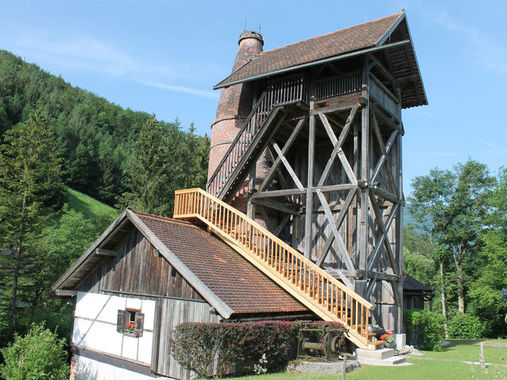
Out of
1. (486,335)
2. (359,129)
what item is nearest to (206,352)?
(359,129)

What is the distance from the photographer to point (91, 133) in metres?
74.2

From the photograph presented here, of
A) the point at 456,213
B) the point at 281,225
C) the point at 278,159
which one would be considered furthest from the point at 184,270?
the point at 456,213

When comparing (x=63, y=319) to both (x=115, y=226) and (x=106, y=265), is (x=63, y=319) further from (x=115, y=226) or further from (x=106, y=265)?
(x=115, y=226)

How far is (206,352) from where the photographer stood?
10328mm

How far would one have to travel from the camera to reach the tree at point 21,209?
2189 centimetres

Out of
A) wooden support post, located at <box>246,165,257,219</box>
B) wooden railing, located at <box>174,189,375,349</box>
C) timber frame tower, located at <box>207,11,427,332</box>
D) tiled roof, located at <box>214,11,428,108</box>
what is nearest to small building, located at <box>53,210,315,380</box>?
wooden railing, located at <box>174,189,375,349</box>

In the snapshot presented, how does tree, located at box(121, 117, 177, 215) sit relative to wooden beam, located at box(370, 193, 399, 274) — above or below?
above

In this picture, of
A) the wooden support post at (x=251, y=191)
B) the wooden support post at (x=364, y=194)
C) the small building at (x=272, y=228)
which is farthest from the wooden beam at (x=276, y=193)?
the wooden support post at (x=364, y=194)

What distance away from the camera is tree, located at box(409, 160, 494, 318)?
3696cm

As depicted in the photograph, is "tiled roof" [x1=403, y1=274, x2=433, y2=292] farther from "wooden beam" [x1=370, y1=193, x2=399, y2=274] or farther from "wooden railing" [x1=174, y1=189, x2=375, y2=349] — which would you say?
"wooden railing" [x1=174, y1=189, x2=375, y2=349]

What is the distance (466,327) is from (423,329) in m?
14.0

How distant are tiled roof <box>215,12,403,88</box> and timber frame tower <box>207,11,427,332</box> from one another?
7 centimetres

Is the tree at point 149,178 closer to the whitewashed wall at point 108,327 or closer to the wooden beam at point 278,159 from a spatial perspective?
the wooden beam at point 278,159

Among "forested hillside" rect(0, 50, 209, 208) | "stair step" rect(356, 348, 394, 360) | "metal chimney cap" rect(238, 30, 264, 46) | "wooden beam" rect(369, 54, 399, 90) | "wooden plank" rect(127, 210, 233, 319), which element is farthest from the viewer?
"forested hillside" rect(0, 50, 209, 208)
